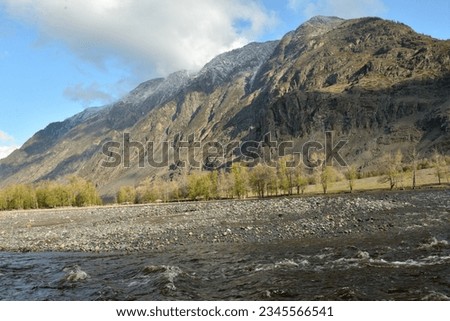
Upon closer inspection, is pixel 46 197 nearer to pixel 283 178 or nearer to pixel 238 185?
pixel 238 185

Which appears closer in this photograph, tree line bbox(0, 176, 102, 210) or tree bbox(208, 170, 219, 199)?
tree bbox(208, 170, 219, 199)

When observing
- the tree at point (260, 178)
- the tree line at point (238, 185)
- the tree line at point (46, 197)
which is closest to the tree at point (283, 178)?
the tree line at point (238, 185)

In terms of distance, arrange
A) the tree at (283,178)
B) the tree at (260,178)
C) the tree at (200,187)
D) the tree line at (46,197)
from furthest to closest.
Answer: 1. the tree line at (46,197)
2. the tree at (200,187)
3. the tree at (260,178)
4. the tree at (283,178)

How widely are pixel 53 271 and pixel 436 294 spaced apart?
22.0 m

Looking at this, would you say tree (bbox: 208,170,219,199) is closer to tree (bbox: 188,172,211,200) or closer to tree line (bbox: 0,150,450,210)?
tree line (bbox: 0,150,450,210)

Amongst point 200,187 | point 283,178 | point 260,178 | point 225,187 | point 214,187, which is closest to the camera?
point 283,178

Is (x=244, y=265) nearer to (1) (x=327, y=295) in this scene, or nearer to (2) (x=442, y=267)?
(1) (x=327, y=295)

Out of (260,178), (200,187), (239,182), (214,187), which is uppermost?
(260,178)

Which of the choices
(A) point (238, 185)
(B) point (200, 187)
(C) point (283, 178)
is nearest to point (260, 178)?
(C) point (283, 178)

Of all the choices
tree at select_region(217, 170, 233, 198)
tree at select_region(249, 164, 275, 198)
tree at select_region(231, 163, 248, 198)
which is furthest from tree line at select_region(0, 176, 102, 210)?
tree at select_region(249, 164, 275, 198)

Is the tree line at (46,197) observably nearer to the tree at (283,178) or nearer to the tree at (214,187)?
the tree at (214,187)

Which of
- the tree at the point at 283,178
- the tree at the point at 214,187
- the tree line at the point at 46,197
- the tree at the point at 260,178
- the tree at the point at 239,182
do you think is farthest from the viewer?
the tree line at the point at 46,197
